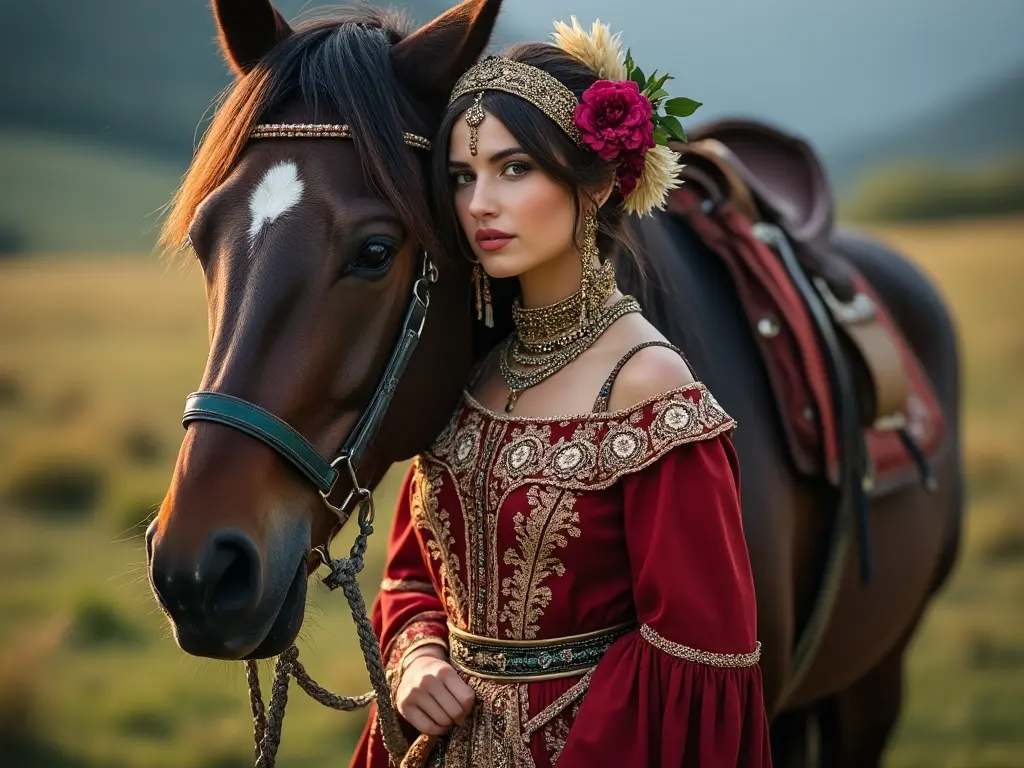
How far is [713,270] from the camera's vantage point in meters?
2.12

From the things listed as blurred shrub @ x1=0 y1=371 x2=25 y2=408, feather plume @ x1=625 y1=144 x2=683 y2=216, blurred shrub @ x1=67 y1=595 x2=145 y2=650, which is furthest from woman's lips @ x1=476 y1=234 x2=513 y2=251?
blurred shrub @ x1=0 y1=371 x2=25 y2=408

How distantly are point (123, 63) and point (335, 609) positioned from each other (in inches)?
173

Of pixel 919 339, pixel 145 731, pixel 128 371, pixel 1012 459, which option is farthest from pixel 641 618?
pixel 1012 459

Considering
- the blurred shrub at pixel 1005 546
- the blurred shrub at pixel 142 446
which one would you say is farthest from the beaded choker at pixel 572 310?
the blurred shrub at pixel 1005 546

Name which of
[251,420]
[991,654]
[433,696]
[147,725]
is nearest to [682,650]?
[433,696]

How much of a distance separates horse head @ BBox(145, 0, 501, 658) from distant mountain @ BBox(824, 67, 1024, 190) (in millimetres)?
10410

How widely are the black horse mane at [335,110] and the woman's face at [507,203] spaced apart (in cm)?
8

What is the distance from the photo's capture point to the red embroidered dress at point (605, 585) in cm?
126

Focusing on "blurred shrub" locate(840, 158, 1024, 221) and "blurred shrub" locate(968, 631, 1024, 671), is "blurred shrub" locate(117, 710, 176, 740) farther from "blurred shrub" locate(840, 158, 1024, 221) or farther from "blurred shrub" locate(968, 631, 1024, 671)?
"blurred shrub" locate(840, 158, 1024, 221)

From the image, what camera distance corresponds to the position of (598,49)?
58.3 inches

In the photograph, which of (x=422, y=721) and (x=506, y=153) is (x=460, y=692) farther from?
(x=506, y=153)

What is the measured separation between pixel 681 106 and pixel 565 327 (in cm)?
39

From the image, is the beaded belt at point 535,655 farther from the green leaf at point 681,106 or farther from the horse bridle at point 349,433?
the green leaf at point 681,106

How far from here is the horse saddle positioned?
206 cm
